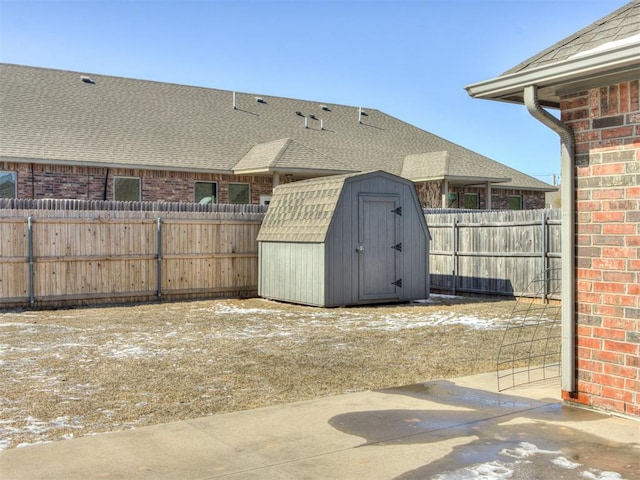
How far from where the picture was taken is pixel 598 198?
5.75 metres

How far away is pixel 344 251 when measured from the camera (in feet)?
48.8

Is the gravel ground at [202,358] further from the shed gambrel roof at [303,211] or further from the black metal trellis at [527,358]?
the shed gambrel roof at [303,211]

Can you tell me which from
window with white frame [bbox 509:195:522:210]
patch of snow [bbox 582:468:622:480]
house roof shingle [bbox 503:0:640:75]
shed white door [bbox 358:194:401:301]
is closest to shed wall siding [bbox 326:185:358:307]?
shed white door [bbox 358:194:401:301]

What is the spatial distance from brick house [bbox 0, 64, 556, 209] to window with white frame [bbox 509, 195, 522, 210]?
0.05 meters

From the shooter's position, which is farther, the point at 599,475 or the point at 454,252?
the point at 454,252

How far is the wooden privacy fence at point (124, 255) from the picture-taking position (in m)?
14.5

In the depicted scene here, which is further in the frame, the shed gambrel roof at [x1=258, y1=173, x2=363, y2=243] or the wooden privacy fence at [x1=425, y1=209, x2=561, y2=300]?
the wooden privacy fence at [x1=425, y1=209, x2=561, y2=300]

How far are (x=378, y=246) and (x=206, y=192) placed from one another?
967 centimetres

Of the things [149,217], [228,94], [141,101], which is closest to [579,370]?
[149,217]

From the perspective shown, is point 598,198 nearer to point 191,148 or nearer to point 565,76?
point 565,76

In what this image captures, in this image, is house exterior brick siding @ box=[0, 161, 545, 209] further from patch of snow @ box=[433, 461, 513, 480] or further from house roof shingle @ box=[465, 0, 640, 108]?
patch of snow @ box=[433, 461, 513, 480]

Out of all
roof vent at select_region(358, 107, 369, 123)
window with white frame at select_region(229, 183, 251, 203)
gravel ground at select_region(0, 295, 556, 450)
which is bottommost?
gravel ground at select_region(0, 295, 556, 450)

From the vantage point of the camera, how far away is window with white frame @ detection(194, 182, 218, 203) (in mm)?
23172

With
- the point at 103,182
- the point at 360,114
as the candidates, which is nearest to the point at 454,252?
the point at 103,182
